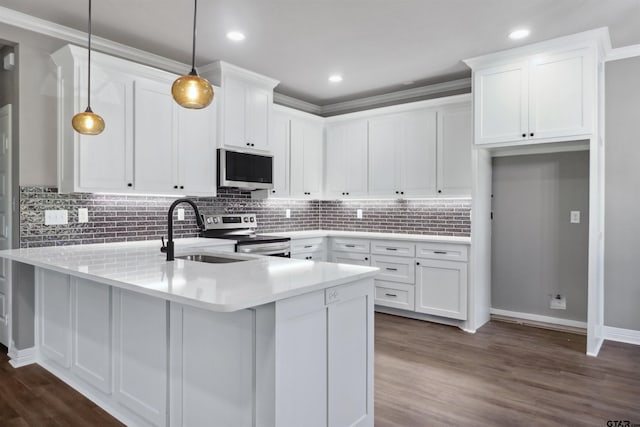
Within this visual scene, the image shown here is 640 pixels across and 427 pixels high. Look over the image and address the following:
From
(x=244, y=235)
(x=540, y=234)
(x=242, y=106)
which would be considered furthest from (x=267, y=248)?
(x=540, y=234)

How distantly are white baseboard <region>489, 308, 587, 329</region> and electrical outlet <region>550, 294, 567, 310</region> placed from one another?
0.39 ft

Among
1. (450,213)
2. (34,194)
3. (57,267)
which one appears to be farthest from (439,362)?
(34,194)

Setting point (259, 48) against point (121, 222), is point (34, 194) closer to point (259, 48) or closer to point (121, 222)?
point (121, 222)

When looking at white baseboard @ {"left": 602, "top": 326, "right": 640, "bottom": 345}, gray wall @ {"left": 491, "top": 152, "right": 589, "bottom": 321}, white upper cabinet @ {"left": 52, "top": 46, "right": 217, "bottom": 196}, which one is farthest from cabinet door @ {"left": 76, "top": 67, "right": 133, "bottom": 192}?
white baseboard @ {"left": 602, "top": 326, "right": 640, "bottom": 345}

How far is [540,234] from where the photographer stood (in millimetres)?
4277

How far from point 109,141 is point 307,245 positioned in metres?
2.43

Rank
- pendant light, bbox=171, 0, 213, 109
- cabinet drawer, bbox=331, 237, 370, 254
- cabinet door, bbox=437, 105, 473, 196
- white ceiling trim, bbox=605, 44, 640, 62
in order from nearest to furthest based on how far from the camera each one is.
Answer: pendant light, bbox=171, 0, 213, 109 → white ceiling trim, bbox=605, 44, 640, 62 → cabinet door, bbox=437, 105, 473, 196 → cabinet drawer, bbox=331, 237, 370, 254

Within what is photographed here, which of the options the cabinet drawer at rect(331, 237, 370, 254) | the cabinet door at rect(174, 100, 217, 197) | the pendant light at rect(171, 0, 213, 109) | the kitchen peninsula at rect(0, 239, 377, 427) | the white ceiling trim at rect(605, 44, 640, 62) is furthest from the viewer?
the cabinet drawer at rect(331, 237, 370, 254)

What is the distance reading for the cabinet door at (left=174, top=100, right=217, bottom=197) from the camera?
3850mm

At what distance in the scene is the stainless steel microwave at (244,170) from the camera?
4168mm

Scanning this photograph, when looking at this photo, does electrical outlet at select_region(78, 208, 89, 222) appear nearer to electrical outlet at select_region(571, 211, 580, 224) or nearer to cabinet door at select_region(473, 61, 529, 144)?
cabinet door at select_region(473, 61, 529, 144)

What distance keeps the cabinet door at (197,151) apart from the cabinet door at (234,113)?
0.12 meters

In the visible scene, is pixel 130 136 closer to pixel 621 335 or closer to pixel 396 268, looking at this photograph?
pixel 396 268

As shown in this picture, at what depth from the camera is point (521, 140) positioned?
3.70 metres
